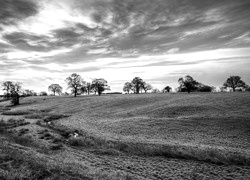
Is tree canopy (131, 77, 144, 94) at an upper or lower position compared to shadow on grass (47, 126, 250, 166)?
upper

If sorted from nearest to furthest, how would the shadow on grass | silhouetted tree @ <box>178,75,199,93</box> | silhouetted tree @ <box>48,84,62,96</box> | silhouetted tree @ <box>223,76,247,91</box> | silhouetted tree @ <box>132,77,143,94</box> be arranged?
the shadow on grass → silhouetted tree @ <box>178,75,199,93</box> → silhouetted tree @ <box>223,76,247,91</box> → silhouetted tree @ <box>132,77,143,94</box> → silhouetted tree @ <box>48,84,62,96</box>

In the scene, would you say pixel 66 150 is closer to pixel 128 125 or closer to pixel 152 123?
pixel 128 125

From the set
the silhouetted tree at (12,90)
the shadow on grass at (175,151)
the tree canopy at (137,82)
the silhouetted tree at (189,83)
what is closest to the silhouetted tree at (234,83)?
the silhouetted tree at (189,83)

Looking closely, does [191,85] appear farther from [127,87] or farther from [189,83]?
[127,87]

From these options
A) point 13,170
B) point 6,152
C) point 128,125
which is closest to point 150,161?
point 13,170

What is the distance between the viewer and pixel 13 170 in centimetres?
814

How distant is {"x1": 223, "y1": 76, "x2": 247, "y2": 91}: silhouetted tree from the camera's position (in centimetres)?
7356

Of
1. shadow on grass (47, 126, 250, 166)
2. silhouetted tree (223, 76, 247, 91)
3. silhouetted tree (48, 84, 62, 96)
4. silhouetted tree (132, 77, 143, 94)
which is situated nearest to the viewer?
shadow on grass (47, 126, 250, 166)

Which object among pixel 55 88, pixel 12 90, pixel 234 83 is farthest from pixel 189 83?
pixel 55 88

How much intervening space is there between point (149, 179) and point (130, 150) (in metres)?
4.45

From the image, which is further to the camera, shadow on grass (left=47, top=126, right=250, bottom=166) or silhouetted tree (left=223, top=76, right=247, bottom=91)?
silhouetted tree (left=223, top=76, right=247, bottom=91)

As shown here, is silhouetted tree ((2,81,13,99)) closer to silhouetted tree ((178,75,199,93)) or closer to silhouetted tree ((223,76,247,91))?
silhouetted tree ((178,75,199,93))

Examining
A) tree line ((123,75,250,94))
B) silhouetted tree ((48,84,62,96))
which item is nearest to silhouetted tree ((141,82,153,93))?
tree line ((123,75,250,94))

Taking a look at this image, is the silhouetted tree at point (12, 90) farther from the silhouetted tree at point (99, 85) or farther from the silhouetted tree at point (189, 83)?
the silhouetted tree at point (189, 83)
